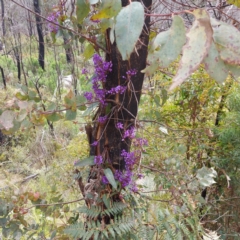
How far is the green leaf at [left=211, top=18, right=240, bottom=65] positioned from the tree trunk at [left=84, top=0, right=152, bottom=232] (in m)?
0.33

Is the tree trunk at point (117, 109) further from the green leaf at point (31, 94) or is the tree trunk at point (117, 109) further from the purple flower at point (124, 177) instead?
the green leaf at point (31, 94)

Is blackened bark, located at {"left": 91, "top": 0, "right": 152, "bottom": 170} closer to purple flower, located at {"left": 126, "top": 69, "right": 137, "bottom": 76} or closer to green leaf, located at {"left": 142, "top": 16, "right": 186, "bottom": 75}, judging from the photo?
purple flower, located at {"left": 126, "top": 69, "right": 137, "bottom": 76}

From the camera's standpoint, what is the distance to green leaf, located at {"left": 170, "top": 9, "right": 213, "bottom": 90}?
0.16 metres

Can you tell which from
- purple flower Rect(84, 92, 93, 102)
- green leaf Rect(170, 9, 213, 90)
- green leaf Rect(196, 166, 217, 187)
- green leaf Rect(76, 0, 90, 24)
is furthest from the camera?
green leaf Rect(196, 166, 217, 187)

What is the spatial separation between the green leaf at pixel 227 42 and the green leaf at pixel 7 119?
37 cm

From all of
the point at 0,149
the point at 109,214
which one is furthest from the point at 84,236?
the point at 0,149

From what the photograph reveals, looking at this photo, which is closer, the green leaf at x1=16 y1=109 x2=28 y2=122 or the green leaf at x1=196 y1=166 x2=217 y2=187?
the green leaf at x1=16 y1=109 x2=28 y2=122

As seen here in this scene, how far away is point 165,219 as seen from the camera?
2.24 ft

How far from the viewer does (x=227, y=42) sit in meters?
0.19

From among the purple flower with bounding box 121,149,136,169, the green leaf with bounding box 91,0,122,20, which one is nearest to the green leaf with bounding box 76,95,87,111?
the purple flower with bounding box 121,149,136,169

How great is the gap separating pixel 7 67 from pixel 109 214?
17.3ft

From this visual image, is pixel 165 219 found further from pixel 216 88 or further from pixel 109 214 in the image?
pixel 216 88

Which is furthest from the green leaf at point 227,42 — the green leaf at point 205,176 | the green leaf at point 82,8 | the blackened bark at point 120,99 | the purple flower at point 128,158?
the green leaf at point 205,176

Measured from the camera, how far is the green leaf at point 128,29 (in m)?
0.20
